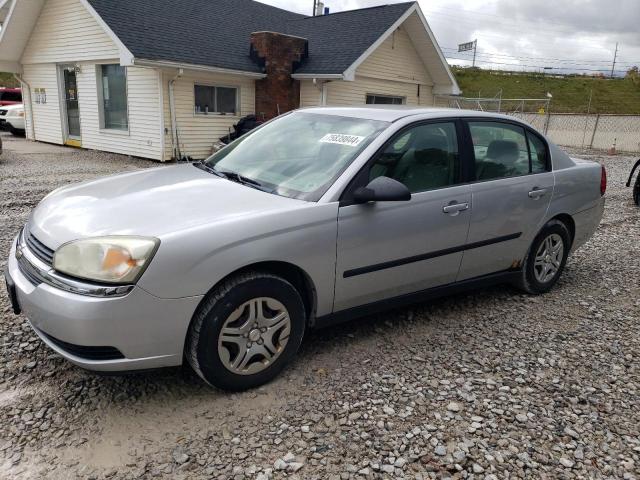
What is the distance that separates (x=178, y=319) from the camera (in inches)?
104

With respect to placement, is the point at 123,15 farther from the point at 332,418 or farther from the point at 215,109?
the point at 332,418

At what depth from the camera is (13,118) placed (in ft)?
64.3

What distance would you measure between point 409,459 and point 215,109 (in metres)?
13.4

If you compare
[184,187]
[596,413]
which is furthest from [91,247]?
[596,413]

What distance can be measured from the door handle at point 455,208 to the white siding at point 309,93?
41.0ft

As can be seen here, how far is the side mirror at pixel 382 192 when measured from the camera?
315 centimetres

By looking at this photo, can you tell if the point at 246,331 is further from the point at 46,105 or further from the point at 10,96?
the point at 10,96

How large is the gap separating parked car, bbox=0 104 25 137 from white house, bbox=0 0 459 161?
2.38 m

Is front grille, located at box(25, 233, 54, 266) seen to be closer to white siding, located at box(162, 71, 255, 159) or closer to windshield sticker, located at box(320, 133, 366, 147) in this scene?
windshield sticker, located at box(320, 133, 366, 147)

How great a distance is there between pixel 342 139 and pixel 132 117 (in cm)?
1171

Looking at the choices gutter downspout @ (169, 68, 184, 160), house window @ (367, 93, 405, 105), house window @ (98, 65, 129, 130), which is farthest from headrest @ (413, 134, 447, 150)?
house window @ (367, 93, 405, 105)

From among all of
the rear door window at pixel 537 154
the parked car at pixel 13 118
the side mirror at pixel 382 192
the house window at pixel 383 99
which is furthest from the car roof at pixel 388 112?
the parked car at pixel 13 118

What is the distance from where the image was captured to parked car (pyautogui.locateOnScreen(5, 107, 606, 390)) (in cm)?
257

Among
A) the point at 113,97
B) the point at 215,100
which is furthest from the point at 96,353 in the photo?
the point at 113,97
